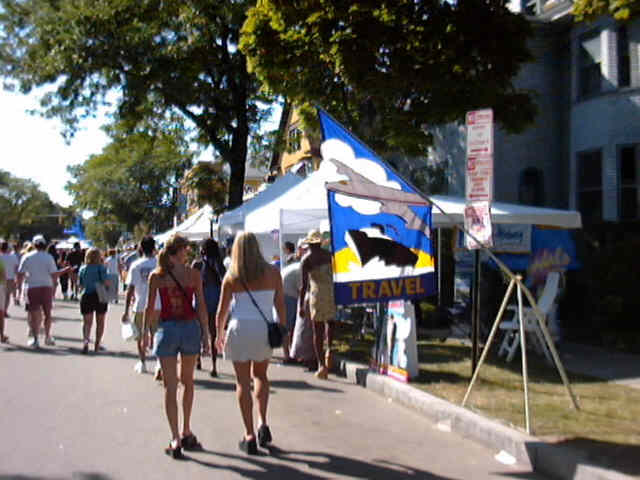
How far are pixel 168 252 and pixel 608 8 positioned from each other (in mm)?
4789

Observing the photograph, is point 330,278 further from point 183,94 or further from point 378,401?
point 183,94

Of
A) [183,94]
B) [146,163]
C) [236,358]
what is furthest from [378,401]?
[146,163]

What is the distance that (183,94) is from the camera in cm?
1981

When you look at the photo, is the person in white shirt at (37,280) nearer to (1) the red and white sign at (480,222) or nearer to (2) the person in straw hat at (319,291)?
(2) the person in straw hat at (319,291)

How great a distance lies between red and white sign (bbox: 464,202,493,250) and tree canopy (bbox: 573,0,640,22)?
2.11 metres

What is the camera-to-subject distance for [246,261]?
5746 mm

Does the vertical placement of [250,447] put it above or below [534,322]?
below

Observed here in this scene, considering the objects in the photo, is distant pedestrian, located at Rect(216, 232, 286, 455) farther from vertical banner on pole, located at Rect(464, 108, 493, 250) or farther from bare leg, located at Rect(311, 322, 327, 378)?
bare leg, located at Rect(311, 322, 327, 378)

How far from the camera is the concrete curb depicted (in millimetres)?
5059

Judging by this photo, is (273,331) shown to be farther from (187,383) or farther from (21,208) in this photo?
(21,208)

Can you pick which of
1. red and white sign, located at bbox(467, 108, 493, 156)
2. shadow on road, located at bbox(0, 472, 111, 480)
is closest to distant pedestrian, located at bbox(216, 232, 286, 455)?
shadow on road, located at bbox(0, 472, 111, 480)

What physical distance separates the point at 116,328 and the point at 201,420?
30.6 ft

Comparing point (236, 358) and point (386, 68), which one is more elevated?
point (386, 68)

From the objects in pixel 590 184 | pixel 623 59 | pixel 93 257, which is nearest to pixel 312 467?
pixel 93 257
